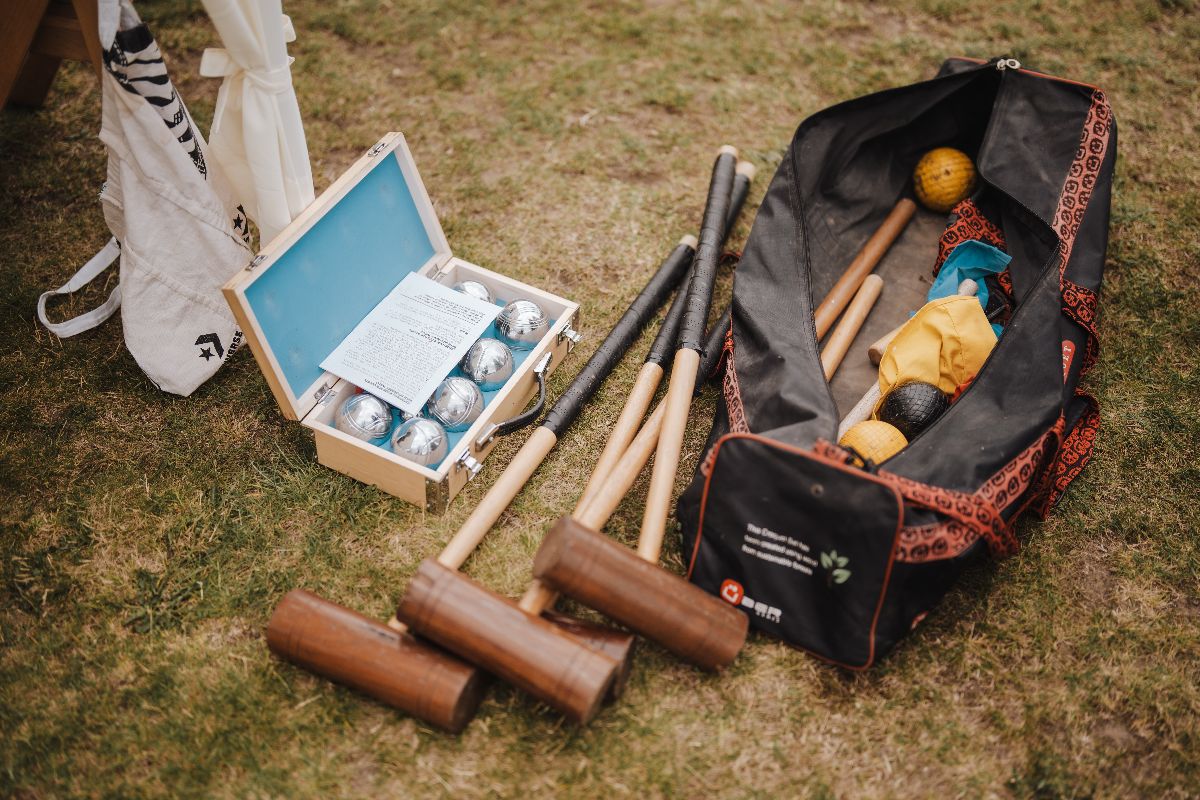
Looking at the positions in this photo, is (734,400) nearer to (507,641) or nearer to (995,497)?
(995,497)

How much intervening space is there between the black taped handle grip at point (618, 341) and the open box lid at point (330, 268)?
0.80 meters

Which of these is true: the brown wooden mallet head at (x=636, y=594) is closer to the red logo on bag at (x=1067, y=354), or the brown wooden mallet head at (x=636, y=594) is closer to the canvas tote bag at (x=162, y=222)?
the red logo on bag at (x=1067, y=354)

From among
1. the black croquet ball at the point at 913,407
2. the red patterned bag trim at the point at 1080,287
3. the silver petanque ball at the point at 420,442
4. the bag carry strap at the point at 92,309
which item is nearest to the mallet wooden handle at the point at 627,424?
the silver petanque ball at the point at 420,442

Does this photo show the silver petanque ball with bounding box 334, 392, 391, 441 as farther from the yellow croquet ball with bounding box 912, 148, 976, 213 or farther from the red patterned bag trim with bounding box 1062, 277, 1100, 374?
the yellow croquet ball with bounding box 912, 148, 976, 213

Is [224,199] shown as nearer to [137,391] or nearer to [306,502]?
[137,391]

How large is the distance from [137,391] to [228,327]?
0.43 meters

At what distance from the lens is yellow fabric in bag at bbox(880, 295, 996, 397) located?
9.91 ft

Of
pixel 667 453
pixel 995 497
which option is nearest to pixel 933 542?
pixel 995 497

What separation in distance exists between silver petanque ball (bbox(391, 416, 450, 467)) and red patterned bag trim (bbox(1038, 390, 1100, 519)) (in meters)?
2.09

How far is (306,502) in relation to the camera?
2949 mm

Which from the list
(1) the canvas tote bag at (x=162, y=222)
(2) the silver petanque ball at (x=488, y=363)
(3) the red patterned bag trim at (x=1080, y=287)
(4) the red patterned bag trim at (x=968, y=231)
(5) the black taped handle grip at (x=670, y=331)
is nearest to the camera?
(1) the canvas tote bag at (x=162, y=222)

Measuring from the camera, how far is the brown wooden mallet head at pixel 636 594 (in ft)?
7.81

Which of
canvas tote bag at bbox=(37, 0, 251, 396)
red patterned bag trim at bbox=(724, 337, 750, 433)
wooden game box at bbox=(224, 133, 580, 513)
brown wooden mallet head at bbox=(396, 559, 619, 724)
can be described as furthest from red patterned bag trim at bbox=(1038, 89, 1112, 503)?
canvas tote bag at bbox=(37, 0, 251, 396)

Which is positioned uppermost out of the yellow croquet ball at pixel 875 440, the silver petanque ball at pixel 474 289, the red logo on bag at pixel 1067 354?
the red logo on bag at pixel 1067 354
